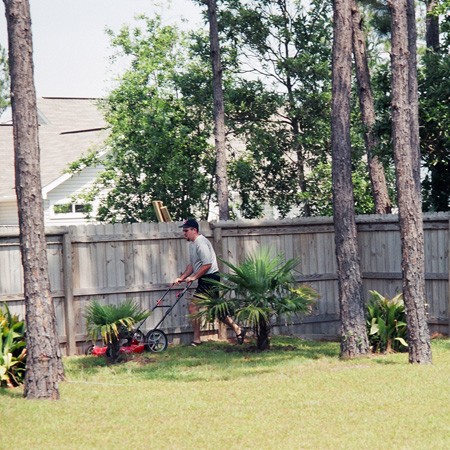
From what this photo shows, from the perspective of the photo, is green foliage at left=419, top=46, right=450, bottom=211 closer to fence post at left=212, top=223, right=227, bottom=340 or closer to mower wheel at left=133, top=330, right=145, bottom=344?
fence post at left=212, top=223, right=227, bottom=340

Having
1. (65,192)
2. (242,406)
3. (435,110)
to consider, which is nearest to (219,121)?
(435,110)

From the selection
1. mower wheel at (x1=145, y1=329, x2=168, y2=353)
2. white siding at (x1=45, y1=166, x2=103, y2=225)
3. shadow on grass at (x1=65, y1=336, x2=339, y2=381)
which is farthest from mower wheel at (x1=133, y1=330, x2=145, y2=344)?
white siding at (x1=45, y1=166, x2=103, y2=225)

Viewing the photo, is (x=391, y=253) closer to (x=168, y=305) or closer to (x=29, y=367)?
(x=168, y=305)

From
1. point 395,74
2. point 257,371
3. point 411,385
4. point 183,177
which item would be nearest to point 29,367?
point 257,371

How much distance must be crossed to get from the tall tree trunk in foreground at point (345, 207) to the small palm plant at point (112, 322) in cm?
286

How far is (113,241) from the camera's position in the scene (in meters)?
15.3

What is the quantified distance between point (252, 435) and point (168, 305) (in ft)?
23.2

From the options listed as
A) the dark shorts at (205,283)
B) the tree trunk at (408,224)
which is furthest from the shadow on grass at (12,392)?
the tree trunk at (408,224)

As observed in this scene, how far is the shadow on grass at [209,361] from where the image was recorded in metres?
12.6

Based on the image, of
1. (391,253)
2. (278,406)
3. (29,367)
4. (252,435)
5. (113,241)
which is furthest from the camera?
(391,253)

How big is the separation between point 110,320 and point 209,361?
1.46 meters

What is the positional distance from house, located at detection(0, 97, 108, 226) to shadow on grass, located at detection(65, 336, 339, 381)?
1161cm

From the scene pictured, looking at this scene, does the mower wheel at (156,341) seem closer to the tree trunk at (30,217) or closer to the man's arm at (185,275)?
the man's arm at (185,275)

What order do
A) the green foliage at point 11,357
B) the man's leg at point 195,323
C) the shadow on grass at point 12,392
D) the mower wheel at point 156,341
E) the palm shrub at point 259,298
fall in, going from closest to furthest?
1. the shadow on grass at point 12,392
2. the green foliage at point 11,357
3. the palm shrub at point 259,298
4. the mower wheel at point 156,341
5. the man's leg at point 195,323
